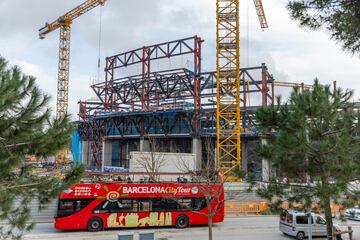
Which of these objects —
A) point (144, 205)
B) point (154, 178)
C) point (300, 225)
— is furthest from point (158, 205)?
point (300, 225)

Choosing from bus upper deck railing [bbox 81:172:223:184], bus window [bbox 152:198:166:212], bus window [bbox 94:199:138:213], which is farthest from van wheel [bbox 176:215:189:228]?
bus window [bbox 94:199:138:213]

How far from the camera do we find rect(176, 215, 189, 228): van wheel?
2550 cm

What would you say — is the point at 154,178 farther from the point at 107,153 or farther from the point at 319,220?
the point at 107,153

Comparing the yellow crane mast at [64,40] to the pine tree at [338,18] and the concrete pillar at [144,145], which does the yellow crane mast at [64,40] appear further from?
the pine tree at [338,18]

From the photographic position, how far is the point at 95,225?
79.0ft

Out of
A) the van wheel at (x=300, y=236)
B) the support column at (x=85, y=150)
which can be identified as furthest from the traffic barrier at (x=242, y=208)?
the support column at (x=85, y=150)

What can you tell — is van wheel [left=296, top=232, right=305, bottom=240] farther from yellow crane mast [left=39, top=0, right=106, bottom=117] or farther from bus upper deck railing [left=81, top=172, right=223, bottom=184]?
yellow crane mast [left=39, top=0, right=106, bottom=117]

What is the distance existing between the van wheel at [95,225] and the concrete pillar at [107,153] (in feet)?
178

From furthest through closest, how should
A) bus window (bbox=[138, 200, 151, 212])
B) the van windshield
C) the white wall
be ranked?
the white wall, bus window (bbox=[138, 200, 151, 212]), the van windshield

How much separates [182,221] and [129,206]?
3.69 meters

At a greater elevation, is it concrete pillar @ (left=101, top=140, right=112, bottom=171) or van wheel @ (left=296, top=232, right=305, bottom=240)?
concrete pillar @ (left=101, top=140, right=112, bottom=171)

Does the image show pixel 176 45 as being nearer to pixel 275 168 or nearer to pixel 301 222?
pixel 301 222

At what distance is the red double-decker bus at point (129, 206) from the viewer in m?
23.6

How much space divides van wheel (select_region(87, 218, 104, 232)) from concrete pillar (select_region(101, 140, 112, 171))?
5429cm
